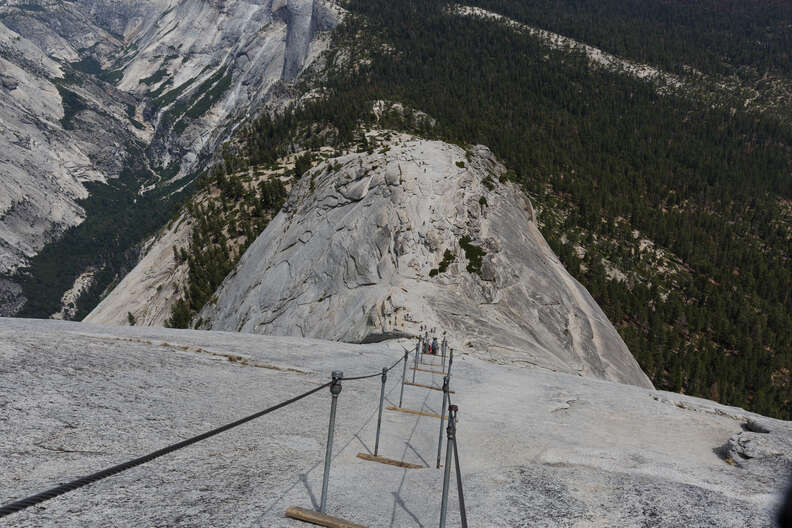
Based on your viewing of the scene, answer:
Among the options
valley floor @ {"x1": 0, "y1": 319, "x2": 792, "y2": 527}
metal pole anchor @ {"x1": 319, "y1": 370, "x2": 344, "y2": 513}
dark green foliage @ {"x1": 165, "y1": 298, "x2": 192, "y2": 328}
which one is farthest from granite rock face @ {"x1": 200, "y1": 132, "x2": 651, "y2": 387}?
metal pole anchor @ {"x1": 319, "y1": 370, "x2": 344, "y2": 513}

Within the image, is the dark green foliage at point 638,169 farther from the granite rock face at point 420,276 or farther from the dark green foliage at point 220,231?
the granite rock face at point 420,276

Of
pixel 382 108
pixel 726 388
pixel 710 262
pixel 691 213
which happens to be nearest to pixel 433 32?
pixel 382 108

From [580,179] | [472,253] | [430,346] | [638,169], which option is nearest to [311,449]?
[430,346]

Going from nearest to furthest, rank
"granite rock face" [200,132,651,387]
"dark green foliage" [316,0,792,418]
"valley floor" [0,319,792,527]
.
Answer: "valley floor" [0,319,792,527] → "granite rock face" [200,132,651,387] → "dark green foliage" [316,0,792,418]

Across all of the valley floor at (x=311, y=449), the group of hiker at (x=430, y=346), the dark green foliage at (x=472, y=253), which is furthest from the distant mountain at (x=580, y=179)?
the valley floor at (x=311, y=449)

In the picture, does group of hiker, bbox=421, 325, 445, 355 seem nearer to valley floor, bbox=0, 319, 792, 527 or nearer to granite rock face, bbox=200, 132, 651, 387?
granite rock face, bbox=200, 132, 651, 387

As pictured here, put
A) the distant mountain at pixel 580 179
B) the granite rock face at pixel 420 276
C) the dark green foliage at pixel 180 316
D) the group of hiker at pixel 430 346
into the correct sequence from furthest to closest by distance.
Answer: the distant mountain at pixel 580 179 < the dark green foliage at pixel 180 316 < the granite rock face at pixel 420 276 < the group of hiker at pixel 430 346

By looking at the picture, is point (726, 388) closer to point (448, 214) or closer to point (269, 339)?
point (448, 214)

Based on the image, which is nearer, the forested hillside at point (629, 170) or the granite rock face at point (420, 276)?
the granite rock face at point (420, 276)
